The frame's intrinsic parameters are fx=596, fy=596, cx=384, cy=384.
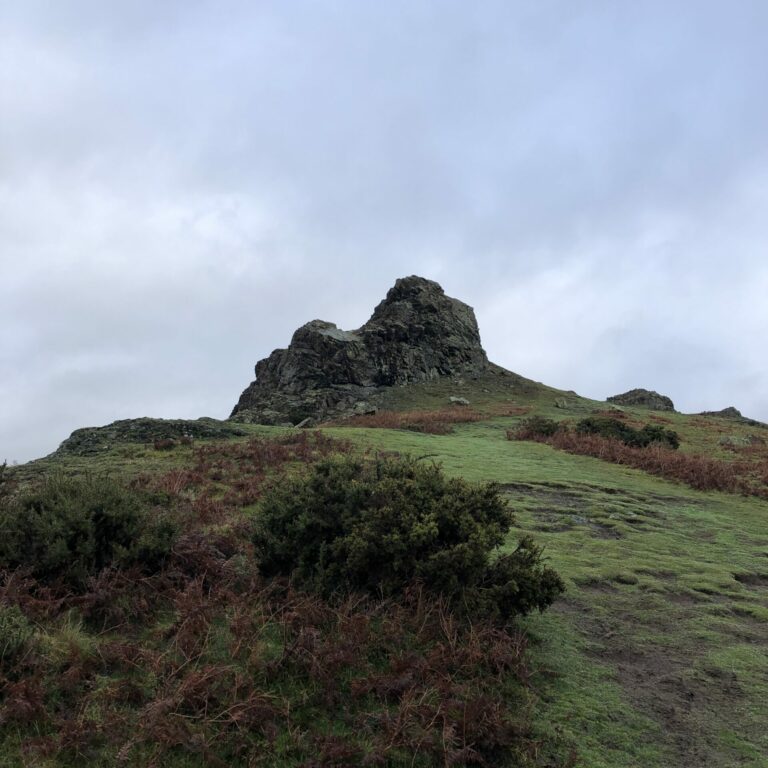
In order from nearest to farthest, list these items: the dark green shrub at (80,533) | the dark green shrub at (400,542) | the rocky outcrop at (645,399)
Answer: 1. the dark green shrub at (400,542)
2. the dark green shrub at (80,533)
3. the rocky outcrop at (645,399)

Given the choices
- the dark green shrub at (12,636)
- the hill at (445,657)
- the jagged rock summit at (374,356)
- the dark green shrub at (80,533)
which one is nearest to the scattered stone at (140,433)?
the hill at (445,657)

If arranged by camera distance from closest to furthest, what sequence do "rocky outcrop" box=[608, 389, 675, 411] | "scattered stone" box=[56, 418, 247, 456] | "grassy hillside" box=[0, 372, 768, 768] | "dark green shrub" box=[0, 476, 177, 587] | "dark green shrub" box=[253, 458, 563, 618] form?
"grassy hillside" box=[0, 372, 768, 768], "dark green shrub" box=[253, 458, 563, 618], "dark green shrub" box=[0, 476, 177, 587], "scattered stone" box=[56, 418, 247, 456], "rocky outcrop" box=[608, 389, 675, 411]

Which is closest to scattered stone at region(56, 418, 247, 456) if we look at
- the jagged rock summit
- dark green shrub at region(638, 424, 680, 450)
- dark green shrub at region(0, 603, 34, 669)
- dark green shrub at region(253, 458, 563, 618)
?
dark green shrub at region(253, 458, 563, 618)

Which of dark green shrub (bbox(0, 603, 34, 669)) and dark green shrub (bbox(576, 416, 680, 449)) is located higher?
dark green shrub (bbox(576, 416, 680, 449))

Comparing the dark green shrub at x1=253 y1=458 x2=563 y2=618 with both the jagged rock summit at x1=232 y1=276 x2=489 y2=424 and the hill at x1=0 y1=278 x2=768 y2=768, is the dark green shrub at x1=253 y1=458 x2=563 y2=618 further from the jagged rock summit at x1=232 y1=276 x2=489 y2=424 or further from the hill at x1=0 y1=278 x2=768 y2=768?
the jagged rock summit at x1=232 y1=276 x2=489 y2=424

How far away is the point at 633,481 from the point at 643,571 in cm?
913

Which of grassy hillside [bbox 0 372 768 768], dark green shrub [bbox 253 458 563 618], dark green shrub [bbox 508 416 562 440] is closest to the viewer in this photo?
grassy hillside [bbox 0 372 768 768]

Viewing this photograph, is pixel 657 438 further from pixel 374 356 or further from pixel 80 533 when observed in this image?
pixel 374 356

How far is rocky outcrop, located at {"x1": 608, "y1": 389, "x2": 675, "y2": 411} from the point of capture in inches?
2616

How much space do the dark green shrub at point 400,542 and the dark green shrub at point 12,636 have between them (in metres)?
2.63

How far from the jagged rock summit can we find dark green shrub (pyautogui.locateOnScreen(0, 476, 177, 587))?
41.0 metres

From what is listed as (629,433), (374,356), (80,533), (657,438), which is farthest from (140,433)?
(374,356)

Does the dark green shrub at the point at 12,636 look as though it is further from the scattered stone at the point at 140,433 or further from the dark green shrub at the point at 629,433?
the dark green shrub at the point at 629,433

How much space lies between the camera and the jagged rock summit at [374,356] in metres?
54.7
